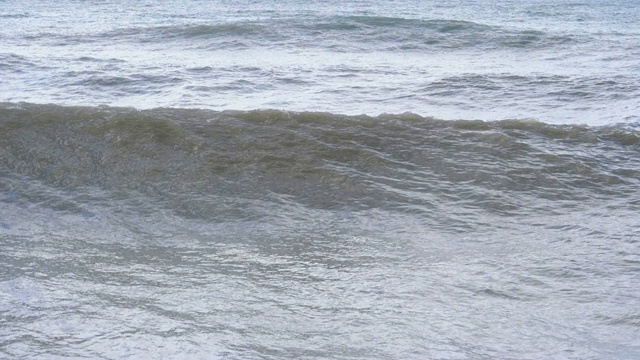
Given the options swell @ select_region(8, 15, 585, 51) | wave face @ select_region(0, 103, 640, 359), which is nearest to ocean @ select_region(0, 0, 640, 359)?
wave face @ select_region(0, 103, 640, 359)

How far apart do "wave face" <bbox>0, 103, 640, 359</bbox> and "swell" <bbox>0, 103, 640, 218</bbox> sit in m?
0.02

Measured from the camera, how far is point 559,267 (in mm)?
3479

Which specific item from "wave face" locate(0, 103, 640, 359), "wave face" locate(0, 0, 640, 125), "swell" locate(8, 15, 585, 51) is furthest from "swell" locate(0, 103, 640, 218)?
"swell" locate(8, 15, 585, 51)

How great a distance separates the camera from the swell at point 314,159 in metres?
4.61

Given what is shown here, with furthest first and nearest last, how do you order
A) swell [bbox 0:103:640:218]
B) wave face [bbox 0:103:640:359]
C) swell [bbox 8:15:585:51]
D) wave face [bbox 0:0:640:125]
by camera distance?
swell [bbox 8:15:585:51] → wave face [bbox 0:0:640:125] → swell [bbox 0:103:640:218] → wave face [bbox 0:103:640:359]

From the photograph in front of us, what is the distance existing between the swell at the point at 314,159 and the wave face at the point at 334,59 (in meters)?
0.91

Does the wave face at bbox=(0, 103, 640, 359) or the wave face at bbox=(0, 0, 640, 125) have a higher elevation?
the wave face at bbox=(0, 0, 640, 125)

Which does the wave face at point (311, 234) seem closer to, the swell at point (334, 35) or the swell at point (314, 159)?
the swell at point (314, 159)

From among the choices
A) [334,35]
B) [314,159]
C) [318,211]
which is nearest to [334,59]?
[334,35]

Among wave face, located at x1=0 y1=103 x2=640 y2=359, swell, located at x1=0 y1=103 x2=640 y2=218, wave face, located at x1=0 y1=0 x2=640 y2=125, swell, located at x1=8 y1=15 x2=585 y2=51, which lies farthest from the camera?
swell, located at x1=8 y1=15 x2=585 y2=51

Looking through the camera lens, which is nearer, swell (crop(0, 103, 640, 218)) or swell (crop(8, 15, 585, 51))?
swell (crop(0, 103, 640, 218))

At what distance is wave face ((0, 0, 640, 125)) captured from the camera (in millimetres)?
7367

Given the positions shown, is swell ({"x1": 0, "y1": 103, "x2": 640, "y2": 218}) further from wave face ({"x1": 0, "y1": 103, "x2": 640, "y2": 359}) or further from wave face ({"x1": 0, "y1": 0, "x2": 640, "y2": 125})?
wave face ({"x1": 0, "y1": 0, "x2": 640, "y2": 125})

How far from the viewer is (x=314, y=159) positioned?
5.28 metres
